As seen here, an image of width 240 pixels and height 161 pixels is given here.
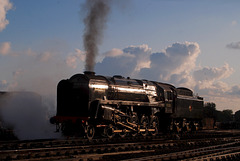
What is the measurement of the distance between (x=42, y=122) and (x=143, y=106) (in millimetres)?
6933

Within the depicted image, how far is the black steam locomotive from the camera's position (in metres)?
17.7

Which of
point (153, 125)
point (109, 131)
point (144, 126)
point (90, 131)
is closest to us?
point (90, 131)

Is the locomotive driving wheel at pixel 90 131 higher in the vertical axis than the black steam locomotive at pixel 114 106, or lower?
lower

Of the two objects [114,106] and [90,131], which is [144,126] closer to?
[114,106]

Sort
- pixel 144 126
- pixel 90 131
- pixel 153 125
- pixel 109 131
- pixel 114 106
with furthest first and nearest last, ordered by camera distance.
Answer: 1. pixel 153 125
2. pixel 144 126
3. pixel 114 106
4. pixel 109 131
5. pixel 90 131

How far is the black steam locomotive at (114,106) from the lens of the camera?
17688 millimetres

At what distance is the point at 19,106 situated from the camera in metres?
20.1

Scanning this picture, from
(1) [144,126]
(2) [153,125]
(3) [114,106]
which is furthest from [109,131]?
(2) [153,125]

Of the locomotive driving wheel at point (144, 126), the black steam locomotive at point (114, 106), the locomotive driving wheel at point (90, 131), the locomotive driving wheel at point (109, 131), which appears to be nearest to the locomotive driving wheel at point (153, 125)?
the black steam locomotive at point (114, 106)

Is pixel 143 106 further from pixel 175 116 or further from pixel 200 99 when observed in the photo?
pixel 200 99

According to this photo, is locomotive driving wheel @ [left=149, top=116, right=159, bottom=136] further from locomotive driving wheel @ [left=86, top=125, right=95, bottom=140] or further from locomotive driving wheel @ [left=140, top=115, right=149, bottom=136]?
locomotive driving wheel @ [left=86, top=125, right=95, bottom=140]

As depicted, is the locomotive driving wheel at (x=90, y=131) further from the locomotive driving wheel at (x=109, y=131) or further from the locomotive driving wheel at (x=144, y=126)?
the locomotive driving wheel at (x=144, y=126)

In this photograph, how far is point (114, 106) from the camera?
19.4 m

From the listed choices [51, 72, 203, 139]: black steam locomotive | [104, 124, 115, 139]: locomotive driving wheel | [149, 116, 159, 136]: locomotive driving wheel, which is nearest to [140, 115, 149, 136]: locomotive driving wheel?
[51, 72, 203, 139]: black steam locomotive
